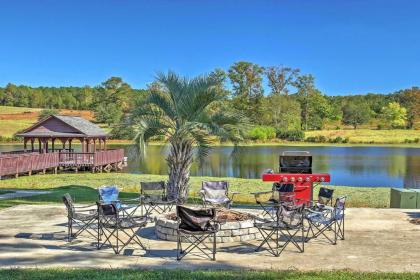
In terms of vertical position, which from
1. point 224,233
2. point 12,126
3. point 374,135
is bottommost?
point 224,233

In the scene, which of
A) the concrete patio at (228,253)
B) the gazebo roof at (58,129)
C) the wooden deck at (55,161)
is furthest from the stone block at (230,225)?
the gazebo roof at (58,129)

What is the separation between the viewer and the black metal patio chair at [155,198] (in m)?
10.0

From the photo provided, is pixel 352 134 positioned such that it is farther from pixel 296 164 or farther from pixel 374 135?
pixel 296 164

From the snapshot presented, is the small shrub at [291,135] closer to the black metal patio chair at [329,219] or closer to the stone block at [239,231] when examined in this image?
the black metal patio chair at [329,219]

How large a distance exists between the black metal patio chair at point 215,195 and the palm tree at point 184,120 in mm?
1243

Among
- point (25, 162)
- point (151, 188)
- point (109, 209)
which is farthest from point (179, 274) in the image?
point (25, 162)

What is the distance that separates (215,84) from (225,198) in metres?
3.00

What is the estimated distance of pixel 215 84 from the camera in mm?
11641

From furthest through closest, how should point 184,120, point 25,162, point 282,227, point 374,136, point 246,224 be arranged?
point 374,136 < point 25,162 < point 184,120 < point 246,224 < point 282,227

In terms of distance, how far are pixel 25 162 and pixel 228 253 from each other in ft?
64.6

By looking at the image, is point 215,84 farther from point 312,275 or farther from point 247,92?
point 247,92

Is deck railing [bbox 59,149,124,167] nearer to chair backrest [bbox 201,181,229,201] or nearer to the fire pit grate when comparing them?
chair backrest [bbox 201,181,229,201]

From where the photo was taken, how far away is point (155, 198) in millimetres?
10289

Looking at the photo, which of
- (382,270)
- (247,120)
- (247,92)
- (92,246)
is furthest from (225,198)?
(247,92)
